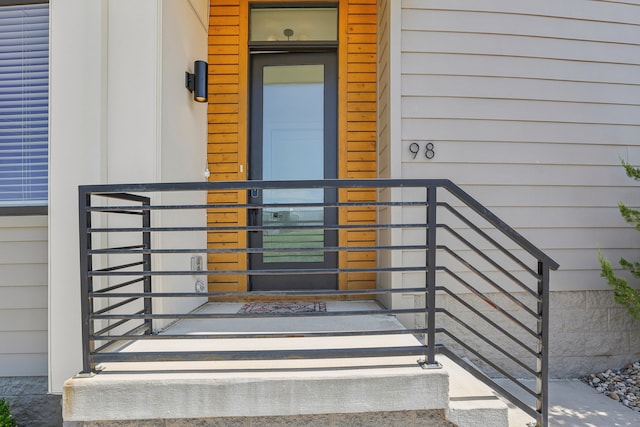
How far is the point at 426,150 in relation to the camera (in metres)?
2.75

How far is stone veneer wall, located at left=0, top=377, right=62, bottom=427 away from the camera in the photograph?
2217mm

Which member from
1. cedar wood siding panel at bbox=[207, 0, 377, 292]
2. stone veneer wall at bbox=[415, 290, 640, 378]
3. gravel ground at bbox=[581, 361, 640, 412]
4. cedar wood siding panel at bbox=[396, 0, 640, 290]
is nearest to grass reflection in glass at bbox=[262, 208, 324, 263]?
cedar wood siding panel at bbox=[207, 0, 377, 292]

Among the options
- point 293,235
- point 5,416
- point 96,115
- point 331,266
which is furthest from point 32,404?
point 331,266

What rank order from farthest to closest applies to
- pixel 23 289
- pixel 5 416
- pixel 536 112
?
pixel 536 112
pixel 23 289
pixel 5 416

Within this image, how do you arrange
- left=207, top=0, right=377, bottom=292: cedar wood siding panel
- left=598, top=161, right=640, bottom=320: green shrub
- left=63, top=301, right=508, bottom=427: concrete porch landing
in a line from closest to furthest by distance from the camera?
left=63, top=301, right=508, bottom=427: concrete porch landing → left=598, top=161, right=640, bottom=320: green shrub → left=207, top=0, right=377, bottom=292: cedar wood siding panel

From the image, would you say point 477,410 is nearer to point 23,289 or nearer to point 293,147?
point 293,147

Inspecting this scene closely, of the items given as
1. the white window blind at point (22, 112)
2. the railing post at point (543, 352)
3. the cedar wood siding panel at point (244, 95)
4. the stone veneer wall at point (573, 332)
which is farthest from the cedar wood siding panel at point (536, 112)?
the white window blind at point (22, 112)

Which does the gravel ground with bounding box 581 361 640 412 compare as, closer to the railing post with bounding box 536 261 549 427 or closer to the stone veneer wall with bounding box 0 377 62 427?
the railing post with bounding box 536 261 549 427

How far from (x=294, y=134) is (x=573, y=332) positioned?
290 cm

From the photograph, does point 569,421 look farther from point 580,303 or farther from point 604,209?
point 604,209

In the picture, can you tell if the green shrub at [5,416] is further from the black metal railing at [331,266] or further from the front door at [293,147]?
the front door at [293,147]

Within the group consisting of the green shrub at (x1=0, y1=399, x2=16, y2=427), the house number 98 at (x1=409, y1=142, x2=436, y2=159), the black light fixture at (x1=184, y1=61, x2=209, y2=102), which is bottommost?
the green shrub at (x1=0, y1=399, x2=16, y2=427)

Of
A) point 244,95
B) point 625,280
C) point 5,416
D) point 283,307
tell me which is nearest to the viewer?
point 5,416

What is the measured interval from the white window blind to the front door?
5.17ft
